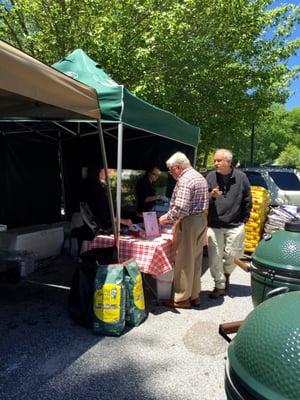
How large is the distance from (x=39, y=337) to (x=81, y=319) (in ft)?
1.45

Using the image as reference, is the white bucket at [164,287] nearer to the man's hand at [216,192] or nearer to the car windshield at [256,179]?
the man's hand at [216,192]

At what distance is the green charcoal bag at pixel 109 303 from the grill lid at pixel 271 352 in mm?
2282

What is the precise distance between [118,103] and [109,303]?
2.15m

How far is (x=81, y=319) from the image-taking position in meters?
4.02

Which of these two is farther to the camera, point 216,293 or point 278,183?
point 278,183

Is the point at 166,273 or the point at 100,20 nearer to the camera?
the point at 166,273

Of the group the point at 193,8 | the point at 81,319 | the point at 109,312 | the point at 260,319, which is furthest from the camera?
the point at 193,8

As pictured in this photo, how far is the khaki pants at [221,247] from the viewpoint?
4926mm

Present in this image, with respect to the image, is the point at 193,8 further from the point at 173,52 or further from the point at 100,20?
the point at 100,20

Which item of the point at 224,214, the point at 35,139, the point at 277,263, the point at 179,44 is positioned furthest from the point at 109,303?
the point at 179,44

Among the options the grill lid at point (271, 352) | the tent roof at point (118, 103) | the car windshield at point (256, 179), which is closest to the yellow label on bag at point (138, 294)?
the tent roof at point (118, 103)

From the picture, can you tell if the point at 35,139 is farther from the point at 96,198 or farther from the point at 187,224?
the point at 187,224

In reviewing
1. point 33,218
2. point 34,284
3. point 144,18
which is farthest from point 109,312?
point 144,18

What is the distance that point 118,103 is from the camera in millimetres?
4469
